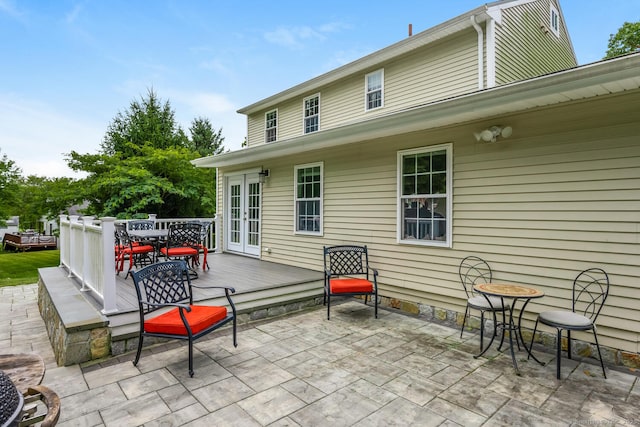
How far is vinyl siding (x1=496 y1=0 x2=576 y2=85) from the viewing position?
19.6ft

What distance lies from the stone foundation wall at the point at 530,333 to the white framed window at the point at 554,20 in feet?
25.2

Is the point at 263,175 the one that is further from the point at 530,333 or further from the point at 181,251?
the point at 530,333

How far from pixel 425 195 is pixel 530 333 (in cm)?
205

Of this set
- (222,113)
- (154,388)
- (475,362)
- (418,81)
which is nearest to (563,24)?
(418,81)

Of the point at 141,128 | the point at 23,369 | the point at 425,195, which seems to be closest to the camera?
the point at 23,369

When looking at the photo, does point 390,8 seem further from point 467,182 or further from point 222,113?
point 222,113

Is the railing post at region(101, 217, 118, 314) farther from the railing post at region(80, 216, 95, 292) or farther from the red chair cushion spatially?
the red chair cushion

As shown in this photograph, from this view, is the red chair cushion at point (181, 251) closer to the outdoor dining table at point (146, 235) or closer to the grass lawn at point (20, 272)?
the outdoor dining table at point (146, 235)

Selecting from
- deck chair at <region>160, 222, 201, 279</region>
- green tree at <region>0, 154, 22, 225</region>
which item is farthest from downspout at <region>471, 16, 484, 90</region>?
green tree at <region>0, 154, 22, 225</region>

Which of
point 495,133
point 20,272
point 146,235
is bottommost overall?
point 20,272

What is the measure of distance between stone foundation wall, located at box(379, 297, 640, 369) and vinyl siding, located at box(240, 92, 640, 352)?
3.4 inches

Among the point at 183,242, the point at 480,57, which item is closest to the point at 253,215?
the point at 183,242

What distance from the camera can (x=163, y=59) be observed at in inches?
488

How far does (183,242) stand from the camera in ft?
19.1
